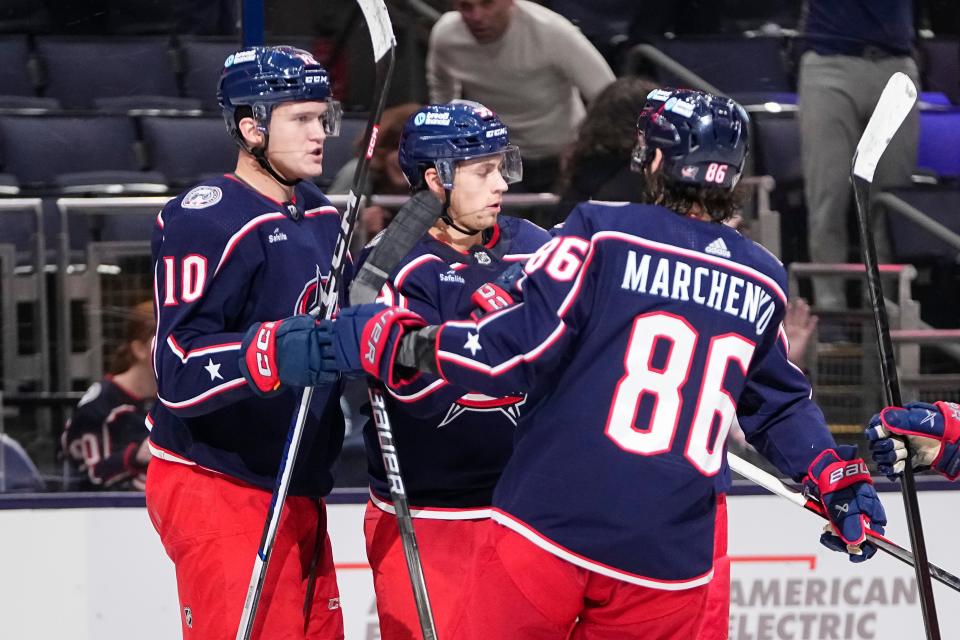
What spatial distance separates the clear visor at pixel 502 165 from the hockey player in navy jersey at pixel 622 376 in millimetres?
392

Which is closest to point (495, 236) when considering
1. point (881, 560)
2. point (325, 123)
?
point (325, 123)

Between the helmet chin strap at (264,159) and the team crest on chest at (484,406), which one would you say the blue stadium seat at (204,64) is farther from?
the team crest on chest at (484,406)

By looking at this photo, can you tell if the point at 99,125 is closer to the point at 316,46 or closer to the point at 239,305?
the point at 316,46

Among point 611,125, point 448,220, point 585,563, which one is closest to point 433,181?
point 448,220

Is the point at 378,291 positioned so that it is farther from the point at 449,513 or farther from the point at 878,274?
the point at 878,274

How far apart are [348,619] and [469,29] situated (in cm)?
158

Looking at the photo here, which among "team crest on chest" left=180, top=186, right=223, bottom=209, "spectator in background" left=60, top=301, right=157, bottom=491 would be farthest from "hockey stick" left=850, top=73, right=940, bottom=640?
"spectator in background" left=60, top=301, right=157, bottom=491

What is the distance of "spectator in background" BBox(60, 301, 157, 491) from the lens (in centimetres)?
337

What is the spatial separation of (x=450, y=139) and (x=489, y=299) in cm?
30

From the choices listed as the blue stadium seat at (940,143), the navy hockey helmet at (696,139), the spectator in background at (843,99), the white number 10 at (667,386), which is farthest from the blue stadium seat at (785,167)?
the white number 10 at (667,386)

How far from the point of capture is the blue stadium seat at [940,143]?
3980 millimetres

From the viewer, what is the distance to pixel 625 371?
191 centimetres

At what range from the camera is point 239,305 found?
2.30 metres

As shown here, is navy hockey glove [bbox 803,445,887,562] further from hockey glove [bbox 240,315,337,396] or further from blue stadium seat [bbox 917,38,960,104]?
blue stadium seat [bbox 917,38,960,104]
